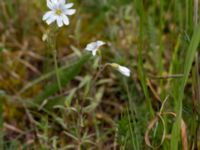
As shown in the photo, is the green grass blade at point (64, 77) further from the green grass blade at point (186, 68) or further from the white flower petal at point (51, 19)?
the green grass blade at point (186, 68)

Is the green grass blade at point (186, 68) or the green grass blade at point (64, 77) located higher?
the green grass blade at point (186, 68)

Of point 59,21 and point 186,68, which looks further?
point 59,21

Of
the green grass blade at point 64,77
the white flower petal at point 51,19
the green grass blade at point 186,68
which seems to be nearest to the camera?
the green grass blade at point 186,68

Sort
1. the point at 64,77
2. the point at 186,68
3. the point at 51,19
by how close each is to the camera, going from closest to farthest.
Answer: the point at 186,68
the point at 51,19
the point at 64,77

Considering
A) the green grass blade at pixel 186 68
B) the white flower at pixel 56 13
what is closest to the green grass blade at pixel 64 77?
the white flower at pixel 56 13

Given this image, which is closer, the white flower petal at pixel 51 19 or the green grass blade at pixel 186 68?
the green grass blade at pixel 186 68

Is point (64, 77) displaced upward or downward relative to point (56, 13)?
downward

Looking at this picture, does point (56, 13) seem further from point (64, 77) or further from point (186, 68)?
point (64, 77)

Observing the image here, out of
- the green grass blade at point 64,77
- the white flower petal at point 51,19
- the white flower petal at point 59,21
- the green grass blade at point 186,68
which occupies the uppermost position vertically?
the white flower petal at point 51,19

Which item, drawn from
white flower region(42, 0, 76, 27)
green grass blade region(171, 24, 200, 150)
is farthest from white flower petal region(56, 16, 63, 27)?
green grass blade region(171, 24, 200, 150)

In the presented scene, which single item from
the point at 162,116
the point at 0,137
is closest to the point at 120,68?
the point at 162,116

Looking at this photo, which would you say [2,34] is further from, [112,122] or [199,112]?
[199,112]

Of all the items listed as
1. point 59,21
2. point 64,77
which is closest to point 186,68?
point 59,21
